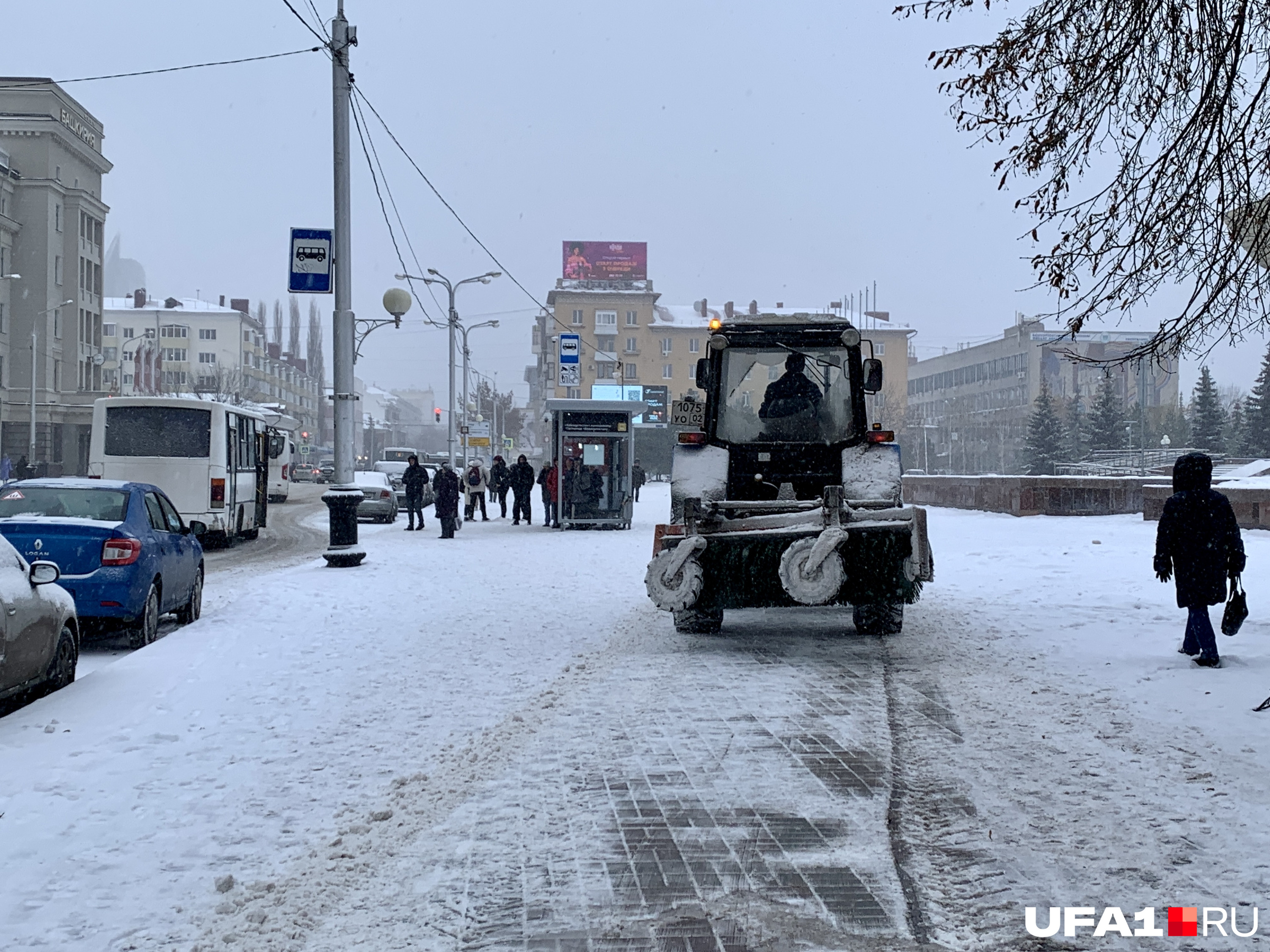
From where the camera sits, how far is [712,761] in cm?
637

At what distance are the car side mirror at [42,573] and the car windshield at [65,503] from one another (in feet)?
8.90

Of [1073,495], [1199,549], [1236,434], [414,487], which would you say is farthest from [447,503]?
[1236,434]

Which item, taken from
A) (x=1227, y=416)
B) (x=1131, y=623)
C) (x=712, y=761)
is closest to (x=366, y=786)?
(x=712, y=761)

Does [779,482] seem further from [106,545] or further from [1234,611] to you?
[106,545]

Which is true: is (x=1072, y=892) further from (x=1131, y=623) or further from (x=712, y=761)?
(x=1131, y=623)

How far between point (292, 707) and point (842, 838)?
162 inches

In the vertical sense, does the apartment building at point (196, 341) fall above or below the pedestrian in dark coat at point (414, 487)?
above

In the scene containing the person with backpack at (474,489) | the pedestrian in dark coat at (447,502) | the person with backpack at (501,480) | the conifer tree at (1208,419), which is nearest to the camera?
the pedestrian in dark coat at (447,502)

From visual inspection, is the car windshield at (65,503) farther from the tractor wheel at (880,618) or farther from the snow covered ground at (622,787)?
the tractor wheel at (880,618)

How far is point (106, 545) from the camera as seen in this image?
1053 centimetres

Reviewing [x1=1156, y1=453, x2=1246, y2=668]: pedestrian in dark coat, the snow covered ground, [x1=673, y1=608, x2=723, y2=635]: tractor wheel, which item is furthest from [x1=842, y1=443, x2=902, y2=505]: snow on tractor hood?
[x1=1156, y1=453, x2=1246, y2=668]: pedestrian in dark coat

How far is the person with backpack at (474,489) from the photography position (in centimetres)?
3381

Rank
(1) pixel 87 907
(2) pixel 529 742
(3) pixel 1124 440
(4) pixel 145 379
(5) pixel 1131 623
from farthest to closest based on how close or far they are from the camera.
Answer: (4) pixel 145 379
(3) pixel 1124 440
(5) pixel 1131 623
(2) pixel 529 742
(1) pixel 87 907

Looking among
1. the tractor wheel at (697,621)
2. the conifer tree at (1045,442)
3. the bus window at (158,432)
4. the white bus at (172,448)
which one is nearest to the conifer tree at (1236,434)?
the conifer tree at (1045,442)
